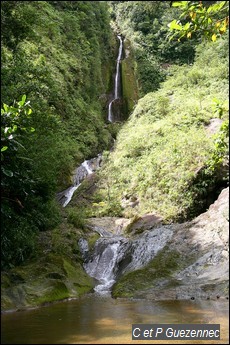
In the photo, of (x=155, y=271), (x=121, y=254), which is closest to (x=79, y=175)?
(x=121, y=254)

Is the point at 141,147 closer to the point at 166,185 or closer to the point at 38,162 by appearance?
the point at 166,185

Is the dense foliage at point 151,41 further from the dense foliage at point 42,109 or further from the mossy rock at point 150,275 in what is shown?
the mossy rock at point 150,275

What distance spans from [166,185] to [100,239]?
403 cm

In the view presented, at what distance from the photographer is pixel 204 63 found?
97.8 feet

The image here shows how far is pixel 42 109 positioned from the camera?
41.8 ft

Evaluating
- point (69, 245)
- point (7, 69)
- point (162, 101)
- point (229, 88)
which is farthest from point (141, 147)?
point (7, 69)

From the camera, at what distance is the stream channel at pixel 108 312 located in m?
5.21

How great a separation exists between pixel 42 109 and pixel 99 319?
26.6 ft

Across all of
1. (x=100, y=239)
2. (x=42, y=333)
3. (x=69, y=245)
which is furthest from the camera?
(x=100, y=239)

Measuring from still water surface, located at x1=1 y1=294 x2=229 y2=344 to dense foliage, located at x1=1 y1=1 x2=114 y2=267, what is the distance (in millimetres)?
2299

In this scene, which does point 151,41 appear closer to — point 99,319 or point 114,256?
point 114,256

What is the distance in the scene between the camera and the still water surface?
5074mm

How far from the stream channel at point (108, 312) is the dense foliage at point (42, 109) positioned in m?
2.15

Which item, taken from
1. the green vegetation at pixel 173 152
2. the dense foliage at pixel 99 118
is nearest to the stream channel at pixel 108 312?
the dense foliage at pixel 99 118
